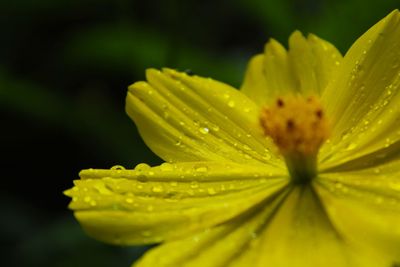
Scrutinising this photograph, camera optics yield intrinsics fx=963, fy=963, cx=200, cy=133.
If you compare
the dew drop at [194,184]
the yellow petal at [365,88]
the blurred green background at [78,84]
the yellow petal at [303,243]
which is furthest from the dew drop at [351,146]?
the blurred green background at [78,84]

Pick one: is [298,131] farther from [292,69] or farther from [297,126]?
[292,69]

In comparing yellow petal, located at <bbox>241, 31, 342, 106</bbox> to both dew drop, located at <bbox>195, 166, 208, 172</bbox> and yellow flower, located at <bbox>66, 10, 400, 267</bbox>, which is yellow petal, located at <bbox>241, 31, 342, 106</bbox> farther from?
dew drop, located at <bbox>195, 166, 208, 172</bbox>

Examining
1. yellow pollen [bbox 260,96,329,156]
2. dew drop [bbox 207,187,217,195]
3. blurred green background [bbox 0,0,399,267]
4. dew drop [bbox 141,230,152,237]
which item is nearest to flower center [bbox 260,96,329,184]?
yellow pollen [bbox 260,96,329,156]

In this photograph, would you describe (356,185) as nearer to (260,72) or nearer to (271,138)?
(271,138)

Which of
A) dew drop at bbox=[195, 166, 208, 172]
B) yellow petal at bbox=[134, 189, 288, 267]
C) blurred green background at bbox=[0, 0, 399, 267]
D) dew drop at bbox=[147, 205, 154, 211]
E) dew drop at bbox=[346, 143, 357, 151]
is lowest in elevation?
yellow petal at bbox=[134, 189, 288, 267]

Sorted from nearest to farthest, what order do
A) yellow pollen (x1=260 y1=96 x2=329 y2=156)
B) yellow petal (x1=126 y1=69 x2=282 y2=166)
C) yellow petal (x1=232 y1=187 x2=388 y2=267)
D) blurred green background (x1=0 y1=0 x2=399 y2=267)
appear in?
yellow petal (x1=232 y1=187 x2=388 y2=267) → yellow pollen (x1=260 y1=96 x2=329 y2=156) → yellow petal (x1=126 y1=69 x2=282 y2=166) → blurred green background (x1=0 y1=0 x2=399 y2=267)

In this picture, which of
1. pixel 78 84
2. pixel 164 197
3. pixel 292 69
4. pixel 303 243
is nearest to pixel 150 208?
pixel 164 197

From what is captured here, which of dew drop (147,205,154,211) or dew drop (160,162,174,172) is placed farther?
dew drop (160,162,174,172)

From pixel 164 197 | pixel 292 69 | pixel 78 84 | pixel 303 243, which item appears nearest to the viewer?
pixel 303 243

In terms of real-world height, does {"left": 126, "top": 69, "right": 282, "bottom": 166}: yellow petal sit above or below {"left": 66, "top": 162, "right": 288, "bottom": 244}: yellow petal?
above
